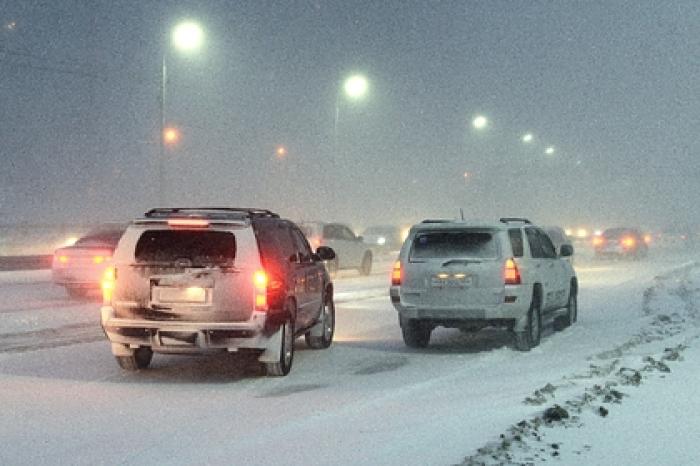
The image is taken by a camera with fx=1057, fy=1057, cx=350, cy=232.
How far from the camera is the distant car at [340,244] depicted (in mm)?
31641

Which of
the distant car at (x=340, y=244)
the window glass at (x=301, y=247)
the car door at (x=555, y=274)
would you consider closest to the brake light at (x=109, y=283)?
the window glass at (x=301, y=247)

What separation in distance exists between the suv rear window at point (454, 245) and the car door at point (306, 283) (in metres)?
1.40

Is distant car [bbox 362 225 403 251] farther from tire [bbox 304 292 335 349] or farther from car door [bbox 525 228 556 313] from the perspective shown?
tire [bbox 304 292 335 349]

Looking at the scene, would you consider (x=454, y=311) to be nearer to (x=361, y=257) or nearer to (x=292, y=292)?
(x=292, y=292)

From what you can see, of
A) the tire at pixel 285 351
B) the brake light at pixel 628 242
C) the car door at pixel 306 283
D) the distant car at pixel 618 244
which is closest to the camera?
the tire at pixel 285 351

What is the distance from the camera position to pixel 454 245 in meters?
14.5

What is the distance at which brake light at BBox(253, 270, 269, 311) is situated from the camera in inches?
446

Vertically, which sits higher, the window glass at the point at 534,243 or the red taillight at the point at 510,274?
the window glass at the point at 534,243

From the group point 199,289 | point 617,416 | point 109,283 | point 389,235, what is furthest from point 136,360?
point 389,235

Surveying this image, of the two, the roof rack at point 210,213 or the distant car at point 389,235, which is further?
the distant car at point 389,235

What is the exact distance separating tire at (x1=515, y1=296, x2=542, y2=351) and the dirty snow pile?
3.73 ft

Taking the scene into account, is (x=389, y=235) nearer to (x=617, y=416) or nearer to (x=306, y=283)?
(x=306, y=283)

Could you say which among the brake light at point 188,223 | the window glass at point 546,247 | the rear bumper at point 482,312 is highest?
the brake light at point 188,223

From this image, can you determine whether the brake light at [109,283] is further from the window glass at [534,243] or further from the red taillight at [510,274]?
the window glass at [534,243]
